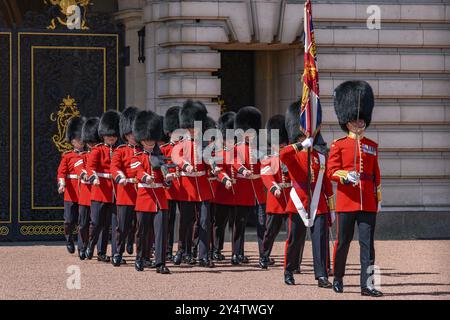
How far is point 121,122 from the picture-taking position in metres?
12.8

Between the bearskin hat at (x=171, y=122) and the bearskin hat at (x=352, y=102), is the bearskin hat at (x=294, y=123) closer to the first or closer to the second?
the bearskin hat at (x=352, y=102)

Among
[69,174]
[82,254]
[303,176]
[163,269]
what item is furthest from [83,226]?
[303,176]

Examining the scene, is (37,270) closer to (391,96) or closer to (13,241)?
(13,241)

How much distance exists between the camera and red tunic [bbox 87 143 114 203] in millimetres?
13023

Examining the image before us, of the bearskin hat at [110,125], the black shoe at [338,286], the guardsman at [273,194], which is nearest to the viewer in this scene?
the black shoe at [338,286]

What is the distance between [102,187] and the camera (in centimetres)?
1305

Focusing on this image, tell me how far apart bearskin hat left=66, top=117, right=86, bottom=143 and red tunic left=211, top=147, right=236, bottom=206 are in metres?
1.95

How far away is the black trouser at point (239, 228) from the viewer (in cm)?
1266

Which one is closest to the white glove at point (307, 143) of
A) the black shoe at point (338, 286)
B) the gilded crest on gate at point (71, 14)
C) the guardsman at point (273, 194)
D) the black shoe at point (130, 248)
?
the black shoe at point (338, 286)

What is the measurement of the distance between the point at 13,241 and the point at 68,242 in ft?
4.82

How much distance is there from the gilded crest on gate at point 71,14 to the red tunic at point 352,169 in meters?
5.91

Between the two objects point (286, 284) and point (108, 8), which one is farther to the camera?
point (108, 8)

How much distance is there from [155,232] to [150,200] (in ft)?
0.92

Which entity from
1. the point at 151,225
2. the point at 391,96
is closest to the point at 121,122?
the point at 151,225
